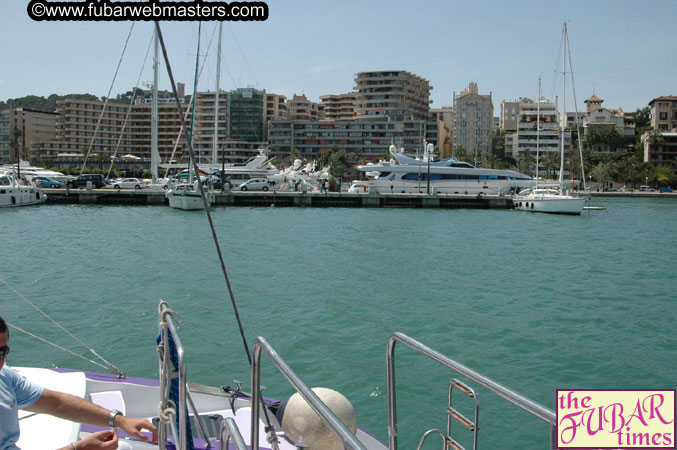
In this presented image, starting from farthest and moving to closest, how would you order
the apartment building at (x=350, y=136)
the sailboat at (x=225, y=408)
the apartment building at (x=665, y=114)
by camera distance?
the apartment building at (x=350, y=136), the apartment building at (x=665, y=114), the sailboat at (x=225, y=408)

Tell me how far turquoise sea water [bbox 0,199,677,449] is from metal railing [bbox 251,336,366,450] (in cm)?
510

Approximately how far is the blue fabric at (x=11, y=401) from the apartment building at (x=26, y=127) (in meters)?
151

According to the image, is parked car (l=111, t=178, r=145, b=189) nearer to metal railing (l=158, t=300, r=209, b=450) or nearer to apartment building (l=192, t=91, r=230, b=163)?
metal railing (l=158, t=300, r=209, b=450)

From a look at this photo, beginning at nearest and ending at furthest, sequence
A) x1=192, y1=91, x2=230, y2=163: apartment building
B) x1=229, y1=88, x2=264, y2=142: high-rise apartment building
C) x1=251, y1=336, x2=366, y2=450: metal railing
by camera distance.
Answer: x1=251, y1=336, x2=366, y2=450: metal railing
x1=192, y1=91, x2=230, y2=163: apartment building
x1=229, y1=88, x2=264, y2=142: high-rise apartment building

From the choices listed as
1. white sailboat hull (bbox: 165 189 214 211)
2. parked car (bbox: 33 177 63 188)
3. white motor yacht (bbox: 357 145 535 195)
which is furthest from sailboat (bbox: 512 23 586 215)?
parked car (bbox: 33 177 63 188)

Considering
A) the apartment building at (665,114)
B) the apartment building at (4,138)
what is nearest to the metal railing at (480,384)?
the apartment building at (665,114)

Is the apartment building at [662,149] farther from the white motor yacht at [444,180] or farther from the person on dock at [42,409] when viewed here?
the person on dock at [42,409]

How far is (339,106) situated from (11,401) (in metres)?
145

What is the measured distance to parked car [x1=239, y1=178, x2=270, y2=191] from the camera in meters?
62.9

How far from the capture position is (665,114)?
396 feet

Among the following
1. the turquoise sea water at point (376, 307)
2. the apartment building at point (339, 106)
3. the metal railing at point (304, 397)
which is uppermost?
the apartment building at point (339, 106)

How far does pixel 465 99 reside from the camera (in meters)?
135

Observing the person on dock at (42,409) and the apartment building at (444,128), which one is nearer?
the person on dock at (42,409)

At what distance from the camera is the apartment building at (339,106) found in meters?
142
